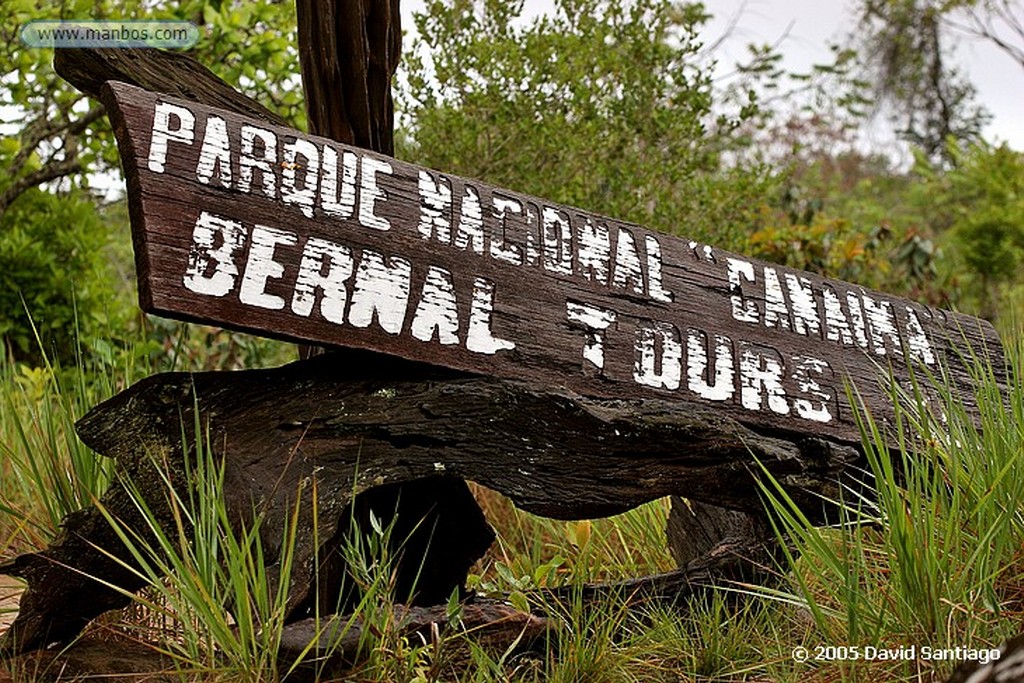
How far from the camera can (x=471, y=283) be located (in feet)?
7.40

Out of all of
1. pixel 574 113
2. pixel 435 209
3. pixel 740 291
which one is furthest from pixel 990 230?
pixel 435 209

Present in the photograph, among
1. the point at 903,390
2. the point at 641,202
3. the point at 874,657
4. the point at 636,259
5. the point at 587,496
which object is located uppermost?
the point at 641,202

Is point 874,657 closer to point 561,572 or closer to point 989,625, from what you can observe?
point 989,625

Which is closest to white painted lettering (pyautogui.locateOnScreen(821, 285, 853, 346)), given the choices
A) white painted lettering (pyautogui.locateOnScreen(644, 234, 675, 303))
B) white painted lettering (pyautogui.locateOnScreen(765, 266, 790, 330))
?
white painted lettering (pyautogui.locateOnScreen(765, 266, 790, 330))

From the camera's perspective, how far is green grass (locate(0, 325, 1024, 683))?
1872mm

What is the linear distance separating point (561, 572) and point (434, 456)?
4.29ft

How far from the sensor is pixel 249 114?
7.87ft

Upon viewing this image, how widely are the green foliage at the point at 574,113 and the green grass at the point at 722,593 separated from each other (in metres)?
2.17

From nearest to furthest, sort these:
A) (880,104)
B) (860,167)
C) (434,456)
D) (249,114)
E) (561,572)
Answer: (434,456)
(249,114)
(561,572)
(860,167)
(880,104)

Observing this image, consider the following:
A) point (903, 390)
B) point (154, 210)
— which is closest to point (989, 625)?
point (903, 390)

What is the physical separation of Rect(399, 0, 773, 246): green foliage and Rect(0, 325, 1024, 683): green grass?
2168 mm

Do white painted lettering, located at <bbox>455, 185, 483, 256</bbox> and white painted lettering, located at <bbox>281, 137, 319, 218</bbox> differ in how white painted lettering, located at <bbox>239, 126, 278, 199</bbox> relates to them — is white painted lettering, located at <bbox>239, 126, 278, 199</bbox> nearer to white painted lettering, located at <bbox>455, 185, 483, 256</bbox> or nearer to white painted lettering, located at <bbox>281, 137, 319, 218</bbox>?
white painted lettering, located at <bbox>281, 137, 319, 218</bbox>

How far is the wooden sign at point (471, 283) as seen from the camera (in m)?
2.00

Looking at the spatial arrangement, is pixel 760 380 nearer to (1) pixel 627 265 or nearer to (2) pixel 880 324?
(1) pixel 627 265
